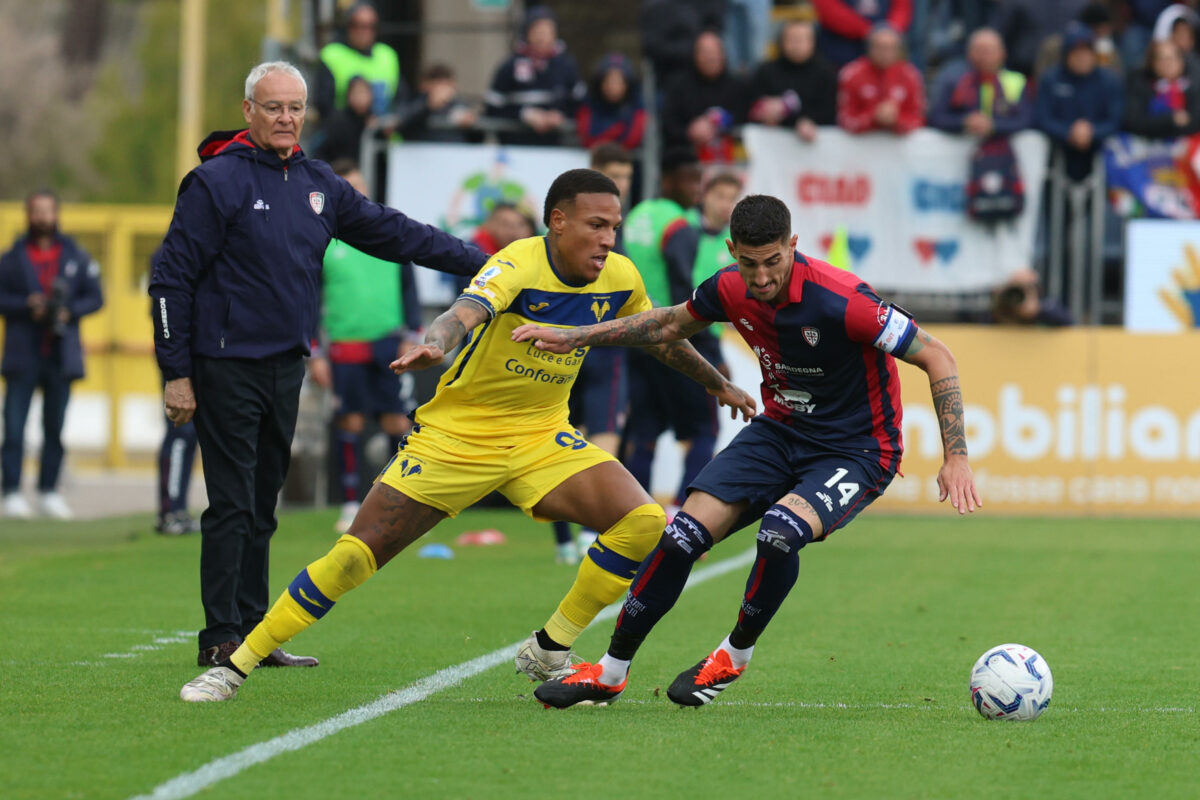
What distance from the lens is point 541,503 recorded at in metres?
6.57

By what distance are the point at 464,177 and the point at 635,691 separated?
372 inches

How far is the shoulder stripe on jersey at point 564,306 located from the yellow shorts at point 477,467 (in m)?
0.47

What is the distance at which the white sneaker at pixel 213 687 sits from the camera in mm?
6133

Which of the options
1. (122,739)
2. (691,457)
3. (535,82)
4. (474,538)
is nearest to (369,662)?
(122,739)

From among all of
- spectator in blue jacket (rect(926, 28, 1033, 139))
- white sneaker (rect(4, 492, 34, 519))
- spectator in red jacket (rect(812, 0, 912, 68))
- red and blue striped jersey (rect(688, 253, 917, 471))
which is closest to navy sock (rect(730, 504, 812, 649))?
red and blue striped jersey (rect(688, 253, 917, 471))

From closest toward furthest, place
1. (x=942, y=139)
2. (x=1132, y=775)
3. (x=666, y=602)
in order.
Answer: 1. (x=1132, y=775)
2. (x=666, y=602)
3. (x=942, y=139)

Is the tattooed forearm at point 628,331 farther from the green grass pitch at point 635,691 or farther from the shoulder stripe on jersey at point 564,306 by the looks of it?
the green grass pitch at point 635,691

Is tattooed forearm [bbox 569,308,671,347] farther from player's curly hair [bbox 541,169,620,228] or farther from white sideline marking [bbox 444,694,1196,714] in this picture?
white sideline marking [bbox 444,694,1196,714]

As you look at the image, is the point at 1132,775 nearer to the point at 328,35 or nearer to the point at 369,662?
the point at 369,662

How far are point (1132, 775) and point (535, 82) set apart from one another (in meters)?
11.5

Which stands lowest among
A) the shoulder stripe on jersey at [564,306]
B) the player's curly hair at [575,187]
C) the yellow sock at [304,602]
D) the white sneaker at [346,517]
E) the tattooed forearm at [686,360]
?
the white sneaker at [346,517]

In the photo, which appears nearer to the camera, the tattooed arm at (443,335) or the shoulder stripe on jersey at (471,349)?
the tattooed arm at (443,335)

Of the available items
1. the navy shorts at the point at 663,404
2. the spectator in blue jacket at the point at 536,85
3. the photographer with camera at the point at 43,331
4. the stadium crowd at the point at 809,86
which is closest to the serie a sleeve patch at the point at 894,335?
the navy shorts at the point at 663,404

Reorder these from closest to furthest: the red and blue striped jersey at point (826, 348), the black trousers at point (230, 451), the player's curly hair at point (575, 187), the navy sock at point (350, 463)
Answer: the red and blue striped jersey at point (826, 348) < the player's curly hair at point (575, 187) < the black trousers at point (230, 451) < the navy sock at point (350, 463)
